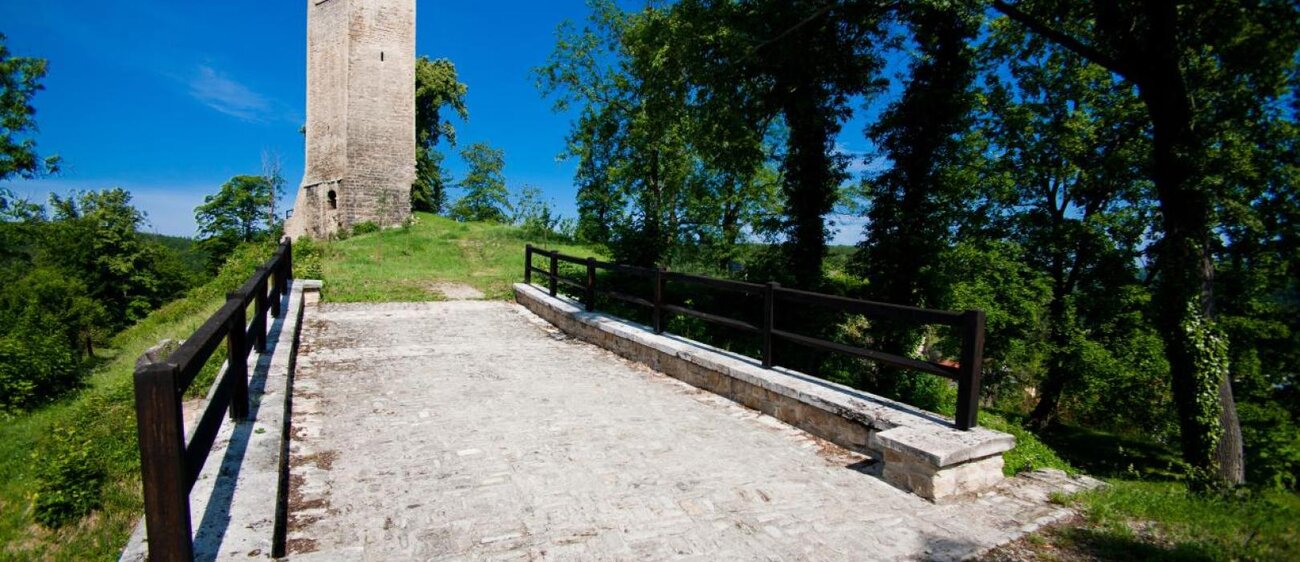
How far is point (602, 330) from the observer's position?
805cm

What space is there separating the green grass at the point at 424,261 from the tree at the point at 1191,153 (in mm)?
11826

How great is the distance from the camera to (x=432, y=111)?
123 feet

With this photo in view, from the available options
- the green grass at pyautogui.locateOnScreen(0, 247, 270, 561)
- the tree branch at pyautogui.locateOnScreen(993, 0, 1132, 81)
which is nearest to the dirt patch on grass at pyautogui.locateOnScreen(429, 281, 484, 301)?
the green grass at pyautogui.locateOnScreen(0, 247, 270, 561)

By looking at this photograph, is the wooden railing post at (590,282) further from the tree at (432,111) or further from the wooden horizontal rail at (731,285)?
the tree at (432,111)

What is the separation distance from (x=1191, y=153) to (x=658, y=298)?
22.8 feet

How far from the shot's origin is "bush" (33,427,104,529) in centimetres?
497

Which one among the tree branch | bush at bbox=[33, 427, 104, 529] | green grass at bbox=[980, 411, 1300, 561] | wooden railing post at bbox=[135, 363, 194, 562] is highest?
the tree branch

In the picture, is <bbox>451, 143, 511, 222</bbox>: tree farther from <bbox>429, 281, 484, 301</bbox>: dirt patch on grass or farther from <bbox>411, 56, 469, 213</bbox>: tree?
<bbox>429, 281, 484, 301</bbox>: dirt patch on grass

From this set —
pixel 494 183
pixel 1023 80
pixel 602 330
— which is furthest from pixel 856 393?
pixel 494 183

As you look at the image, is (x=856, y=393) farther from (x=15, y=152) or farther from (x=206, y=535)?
(x=15, y=152)

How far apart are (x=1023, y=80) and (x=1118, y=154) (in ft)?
9.83

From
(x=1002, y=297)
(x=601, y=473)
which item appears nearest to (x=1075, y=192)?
(x=1002, y=297)

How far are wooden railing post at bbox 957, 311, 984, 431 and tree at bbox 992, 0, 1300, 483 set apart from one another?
5.89 meters

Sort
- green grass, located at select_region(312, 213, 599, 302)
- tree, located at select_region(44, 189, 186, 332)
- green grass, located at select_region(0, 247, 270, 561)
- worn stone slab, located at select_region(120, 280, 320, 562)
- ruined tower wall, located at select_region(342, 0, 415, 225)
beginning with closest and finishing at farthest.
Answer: worn stone slab, located at select_region(120, 280, 320, 562), green grass, located at select_region(0, 247, 270, 561), green grass, located at select_region(312, 213, 599, 302), ruined tower wall, located at select_region(342, 0, 415, 225), tree, located at select_region(44, 189, 186, 332)
